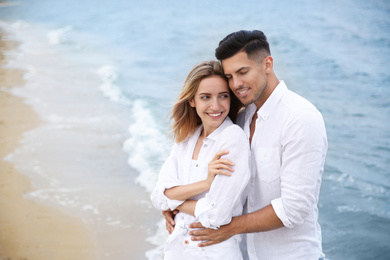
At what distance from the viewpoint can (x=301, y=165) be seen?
258 cm

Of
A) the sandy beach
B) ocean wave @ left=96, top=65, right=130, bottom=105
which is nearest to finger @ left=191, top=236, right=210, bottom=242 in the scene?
the sandy beach

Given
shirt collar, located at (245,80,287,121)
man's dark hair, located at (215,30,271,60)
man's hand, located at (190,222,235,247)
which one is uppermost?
man's dark hair, located at (215,30,271,60)

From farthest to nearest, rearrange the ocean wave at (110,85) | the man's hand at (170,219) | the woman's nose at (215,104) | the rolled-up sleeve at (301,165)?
1. the ocean wave at (110,85)
2. the man's hand at (170,219)
3. the woman's nose at (215,104)
4. the rolled-up sleeve at (301,165)

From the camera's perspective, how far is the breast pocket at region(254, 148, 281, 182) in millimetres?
2752

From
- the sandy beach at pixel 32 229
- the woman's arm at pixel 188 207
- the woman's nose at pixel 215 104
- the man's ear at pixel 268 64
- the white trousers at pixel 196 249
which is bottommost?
the sandy beach at pixel 32 229

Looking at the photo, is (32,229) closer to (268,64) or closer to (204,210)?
(204,210)

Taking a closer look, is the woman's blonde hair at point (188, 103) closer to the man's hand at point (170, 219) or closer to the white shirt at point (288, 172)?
the white shirt at point (288, 172)

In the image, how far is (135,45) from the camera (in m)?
22.2

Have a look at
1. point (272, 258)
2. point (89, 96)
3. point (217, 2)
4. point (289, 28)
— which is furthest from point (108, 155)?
point (217, 2)

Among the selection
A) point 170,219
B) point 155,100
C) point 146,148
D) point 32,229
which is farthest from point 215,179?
point 155,100

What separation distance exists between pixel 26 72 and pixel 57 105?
12.5 feet

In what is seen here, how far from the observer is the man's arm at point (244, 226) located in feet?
8.89

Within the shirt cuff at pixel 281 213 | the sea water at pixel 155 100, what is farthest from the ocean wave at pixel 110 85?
the shirt cuff at pixel 281 213

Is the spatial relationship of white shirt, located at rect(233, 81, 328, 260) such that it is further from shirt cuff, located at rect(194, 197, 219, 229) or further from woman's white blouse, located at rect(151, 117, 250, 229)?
shirt cuff, located at rect(194, 197, 219, 229)
